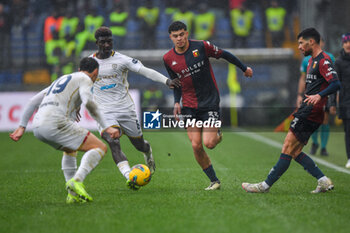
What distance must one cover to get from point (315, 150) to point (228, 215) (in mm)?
6877

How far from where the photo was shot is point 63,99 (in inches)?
242

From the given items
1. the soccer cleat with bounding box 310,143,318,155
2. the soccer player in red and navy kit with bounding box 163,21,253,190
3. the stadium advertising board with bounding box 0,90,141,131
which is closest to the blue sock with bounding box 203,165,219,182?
the soccer player in red and navy kit with bounding box 163,21,253,190

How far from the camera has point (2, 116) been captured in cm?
1852

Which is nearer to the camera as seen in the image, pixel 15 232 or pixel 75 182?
pixel 15 232

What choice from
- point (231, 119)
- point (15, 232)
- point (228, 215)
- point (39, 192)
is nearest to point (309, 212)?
point (228, 215)

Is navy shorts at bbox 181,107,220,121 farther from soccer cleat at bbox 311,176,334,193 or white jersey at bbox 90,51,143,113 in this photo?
soccer cleat at bbox 311,176,334,193

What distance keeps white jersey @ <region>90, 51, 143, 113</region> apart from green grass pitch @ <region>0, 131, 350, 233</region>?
110 cm

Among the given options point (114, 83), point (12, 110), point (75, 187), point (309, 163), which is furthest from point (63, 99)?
point (12, 110)

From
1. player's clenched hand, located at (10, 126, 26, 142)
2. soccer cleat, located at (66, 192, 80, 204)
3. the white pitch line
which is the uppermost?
player's clenched hand, located at (10, 126, 26, 142)

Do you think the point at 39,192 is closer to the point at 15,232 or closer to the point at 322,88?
the point at 15,232

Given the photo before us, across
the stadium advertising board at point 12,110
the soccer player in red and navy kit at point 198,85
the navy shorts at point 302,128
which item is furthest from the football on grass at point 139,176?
the stadium advertising board at point 12,110

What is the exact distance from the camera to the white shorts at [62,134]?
6051 mm

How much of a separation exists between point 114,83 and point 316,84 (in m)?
2.77

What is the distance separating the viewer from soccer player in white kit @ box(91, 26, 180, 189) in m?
7.55
